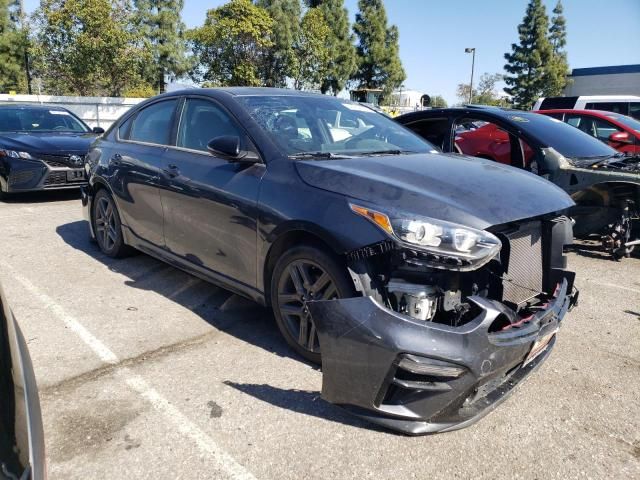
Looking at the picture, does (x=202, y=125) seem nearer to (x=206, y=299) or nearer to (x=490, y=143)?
(x=206, y=299)

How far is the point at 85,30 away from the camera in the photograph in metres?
24.2

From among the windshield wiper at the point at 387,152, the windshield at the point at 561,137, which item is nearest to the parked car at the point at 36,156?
the windshield wiper at the point at 387,152

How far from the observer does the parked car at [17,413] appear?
1160 millimetres

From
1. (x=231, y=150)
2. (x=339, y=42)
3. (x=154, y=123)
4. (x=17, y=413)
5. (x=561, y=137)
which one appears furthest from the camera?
(x=339, y=42)

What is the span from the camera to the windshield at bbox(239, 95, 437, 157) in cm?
341

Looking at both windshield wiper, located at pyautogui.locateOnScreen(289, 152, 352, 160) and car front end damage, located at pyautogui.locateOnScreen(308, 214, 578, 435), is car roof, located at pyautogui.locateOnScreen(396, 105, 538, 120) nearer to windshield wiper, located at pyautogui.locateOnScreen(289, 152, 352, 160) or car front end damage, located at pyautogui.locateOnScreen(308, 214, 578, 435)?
windshield wiper, located at pyautogui.locateOnScreen(289, 152, 352, 160)

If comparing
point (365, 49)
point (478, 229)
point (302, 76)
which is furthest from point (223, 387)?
point (365, 49)

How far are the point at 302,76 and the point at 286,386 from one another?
34.0 metres

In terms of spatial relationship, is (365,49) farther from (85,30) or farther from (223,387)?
(223,387)

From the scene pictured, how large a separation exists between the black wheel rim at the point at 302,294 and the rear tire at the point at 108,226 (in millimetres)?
2507

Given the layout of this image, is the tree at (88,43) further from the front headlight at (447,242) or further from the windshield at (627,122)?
the front headlight at (447,242)

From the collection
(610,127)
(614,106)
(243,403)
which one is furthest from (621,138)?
(243,403)

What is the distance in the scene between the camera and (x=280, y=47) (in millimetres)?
32594

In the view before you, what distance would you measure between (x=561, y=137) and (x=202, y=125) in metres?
4.31
